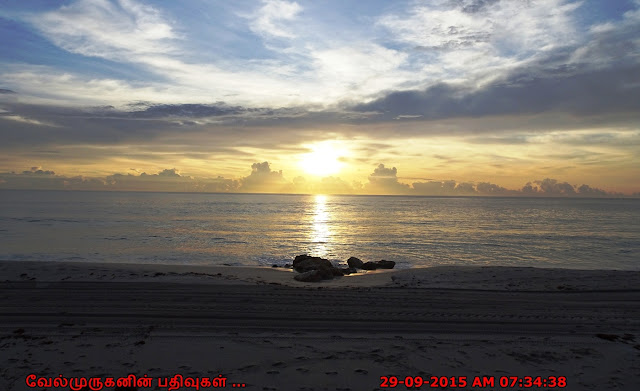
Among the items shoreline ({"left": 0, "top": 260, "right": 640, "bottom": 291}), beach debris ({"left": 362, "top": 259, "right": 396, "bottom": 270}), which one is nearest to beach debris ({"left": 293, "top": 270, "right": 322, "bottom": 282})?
shoreline ({"left": 0, "top": 260, "right": 640, "bottom": 291})

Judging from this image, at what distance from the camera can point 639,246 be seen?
33.8m

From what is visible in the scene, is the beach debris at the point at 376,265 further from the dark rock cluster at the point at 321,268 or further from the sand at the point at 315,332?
the sand at the point at 315,332

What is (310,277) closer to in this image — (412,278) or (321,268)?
(321,268)

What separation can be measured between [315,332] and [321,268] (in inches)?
397

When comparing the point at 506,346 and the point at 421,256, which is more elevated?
the point at 506,346

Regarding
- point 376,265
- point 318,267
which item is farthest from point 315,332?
point 376,265

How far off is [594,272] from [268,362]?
1789cm

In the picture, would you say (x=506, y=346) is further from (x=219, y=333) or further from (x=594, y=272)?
(x=594, y=272)

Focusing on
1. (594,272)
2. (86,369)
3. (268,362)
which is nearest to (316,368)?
(268,362)

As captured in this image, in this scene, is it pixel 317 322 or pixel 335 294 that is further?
pixel 335 294

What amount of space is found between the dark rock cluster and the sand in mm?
3593

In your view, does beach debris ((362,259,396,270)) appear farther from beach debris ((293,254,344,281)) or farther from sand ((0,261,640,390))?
sand ((0,261,640,390))

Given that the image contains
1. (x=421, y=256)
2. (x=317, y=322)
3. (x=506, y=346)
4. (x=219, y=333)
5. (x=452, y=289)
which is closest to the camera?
(x=506, y=346)
